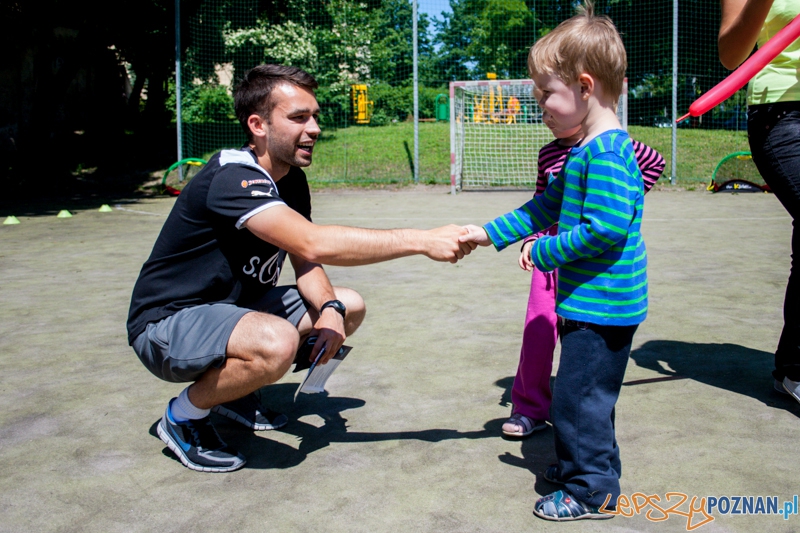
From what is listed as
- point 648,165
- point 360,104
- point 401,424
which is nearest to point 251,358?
point 401,424

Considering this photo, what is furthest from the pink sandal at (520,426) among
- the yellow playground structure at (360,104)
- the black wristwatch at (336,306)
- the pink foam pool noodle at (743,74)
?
the yellow playground structure at (360,104)

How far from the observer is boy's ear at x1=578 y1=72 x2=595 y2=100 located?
7.72ft

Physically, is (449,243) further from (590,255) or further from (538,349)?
(538,349)

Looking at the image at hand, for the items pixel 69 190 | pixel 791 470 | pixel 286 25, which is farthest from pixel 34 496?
pixel 286 25

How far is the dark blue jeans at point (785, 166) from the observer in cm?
334

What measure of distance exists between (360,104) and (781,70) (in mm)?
17506

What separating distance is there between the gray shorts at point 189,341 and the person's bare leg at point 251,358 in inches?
1.4

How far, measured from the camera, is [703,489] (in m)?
2.61

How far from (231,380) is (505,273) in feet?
13.7

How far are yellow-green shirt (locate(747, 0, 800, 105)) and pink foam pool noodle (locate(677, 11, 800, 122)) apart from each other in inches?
17.3

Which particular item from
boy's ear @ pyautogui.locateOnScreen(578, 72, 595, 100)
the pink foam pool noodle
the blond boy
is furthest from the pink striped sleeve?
boy's ear @ pyautogui.locateOnScreen(578, 72, 595, 100)

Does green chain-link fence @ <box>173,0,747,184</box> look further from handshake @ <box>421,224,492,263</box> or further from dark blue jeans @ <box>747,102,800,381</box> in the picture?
handshake @ <box>421,224,492,263</box>

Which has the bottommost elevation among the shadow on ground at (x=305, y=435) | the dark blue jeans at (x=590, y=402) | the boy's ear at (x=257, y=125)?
the shadow on ground at (x=305, y=435)

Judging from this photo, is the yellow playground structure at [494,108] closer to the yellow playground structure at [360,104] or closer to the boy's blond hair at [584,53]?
the yellow playground structure at [360,104]
